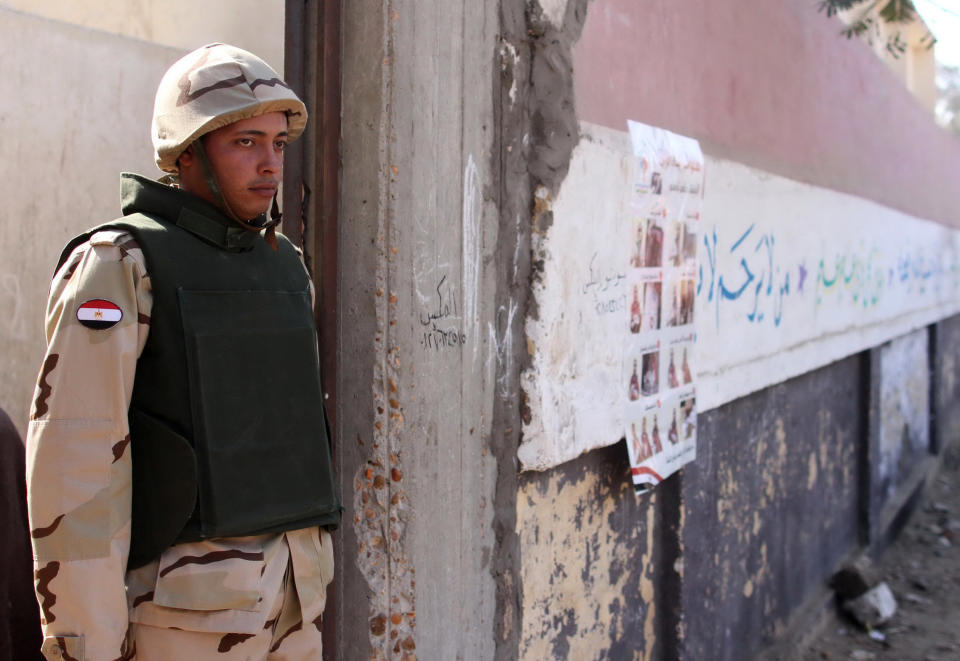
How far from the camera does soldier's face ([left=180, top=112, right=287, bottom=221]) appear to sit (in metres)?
1.49

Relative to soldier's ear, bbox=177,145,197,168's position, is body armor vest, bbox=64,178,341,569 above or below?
below

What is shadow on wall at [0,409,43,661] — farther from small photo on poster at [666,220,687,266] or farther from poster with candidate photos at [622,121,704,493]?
small photo on poster at [666,220,687,266]

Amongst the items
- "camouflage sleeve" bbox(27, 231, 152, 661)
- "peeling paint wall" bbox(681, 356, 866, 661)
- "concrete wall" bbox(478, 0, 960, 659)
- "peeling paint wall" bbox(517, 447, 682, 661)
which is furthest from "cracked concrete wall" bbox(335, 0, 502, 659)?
"peeling paint wall" bbox(681, 356, 866, 661)

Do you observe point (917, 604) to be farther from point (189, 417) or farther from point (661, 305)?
point (189, 417)

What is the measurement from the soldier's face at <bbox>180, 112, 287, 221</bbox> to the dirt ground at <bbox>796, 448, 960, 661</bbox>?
3.99 metres

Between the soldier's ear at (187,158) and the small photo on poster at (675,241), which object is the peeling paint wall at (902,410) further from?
the soldier's ear at (187,158)

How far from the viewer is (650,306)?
279cm

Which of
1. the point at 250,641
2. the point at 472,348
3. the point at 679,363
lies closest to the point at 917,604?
the point at 679,363

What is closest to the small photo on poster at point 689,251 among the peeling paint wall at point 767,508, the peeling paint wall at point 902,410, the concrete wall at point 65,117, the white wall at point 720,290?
the white wall at point 720,290

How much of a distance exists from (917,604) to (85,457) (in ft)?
18.0

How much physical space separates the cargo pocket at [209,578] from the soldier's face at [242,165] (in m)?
0.56

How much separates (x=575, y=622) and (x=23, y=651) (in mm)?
1423

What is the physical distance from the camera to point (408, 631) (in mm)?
1967

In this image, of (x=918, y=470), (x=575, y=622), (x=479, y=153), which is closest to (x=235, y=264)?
(x=479, y=153)
